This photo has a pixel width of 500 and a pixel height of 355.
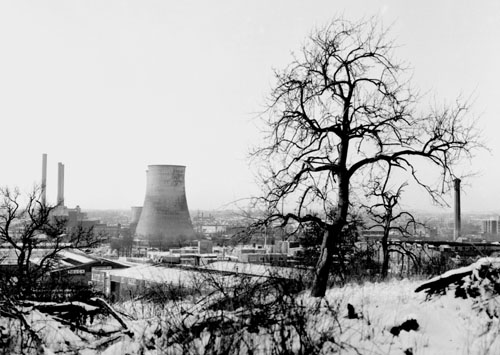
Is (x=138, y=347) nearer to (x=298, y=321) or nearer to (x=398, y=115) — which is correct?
(x=298, y=321)

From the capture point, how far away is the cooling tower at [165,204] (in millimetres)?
29406

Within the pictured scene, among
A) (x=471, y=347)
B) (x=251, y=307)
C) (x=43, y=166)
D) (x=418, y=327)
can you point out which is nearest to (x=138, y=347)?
(x=251, y=307)

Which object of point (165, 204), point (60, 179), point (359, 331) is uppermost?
point (60, 179)

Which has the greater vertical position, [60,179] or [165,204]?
[60,179]

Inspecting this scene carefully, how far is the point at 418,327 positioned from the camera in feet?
11.8

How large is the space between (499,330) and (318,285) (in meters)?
1.99

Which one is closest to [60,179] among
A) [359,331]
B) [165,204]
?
[165,204]

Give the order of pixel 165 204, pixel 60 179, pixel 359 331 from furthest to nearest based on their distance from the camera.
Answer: pixel 60 179
pixel 165 204
pixel 359 331

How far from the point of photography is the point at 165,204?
97.9 feet

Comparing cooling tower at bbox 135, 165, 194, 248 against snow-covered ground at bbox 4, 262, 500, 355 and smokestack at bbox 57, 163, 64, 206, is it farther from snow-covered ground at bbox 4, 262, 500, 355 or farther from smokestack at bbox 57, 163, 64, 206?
snow-covered ground at bbox 4, 262, 500, 355

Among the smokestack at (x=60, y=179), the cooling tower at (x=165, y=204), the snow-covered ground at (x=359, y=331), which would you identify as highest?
the smokestack at (x=60, y=179)

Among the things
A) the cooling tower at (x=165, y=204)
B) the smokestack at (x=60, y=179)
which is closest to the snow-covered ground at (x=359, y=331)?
the cooling tower at (x=165, y=204)

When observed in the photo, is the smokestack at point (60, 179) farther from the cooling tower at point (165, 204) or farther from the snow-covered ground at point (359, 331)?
the snow-covered ground at point (359, 331)

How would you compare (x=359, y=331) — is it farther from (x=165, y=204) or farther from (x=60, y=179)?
(x=60, y=179)
